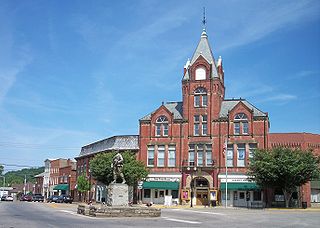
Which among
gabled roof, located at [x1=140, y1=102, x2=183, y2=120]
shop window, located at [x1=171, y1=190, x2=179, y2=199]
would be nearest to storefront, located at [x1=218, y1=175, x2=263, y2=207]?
shop window, located at [x1=171, y1=190, x2=179, y2=199]

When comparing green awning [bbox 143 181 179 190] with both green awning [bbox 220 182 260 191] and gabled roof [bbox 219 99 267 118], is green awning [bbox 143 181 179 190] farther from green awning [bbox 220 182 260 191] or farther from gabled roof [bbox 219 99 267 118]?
gabled roof [bbox 219 99 267 118]

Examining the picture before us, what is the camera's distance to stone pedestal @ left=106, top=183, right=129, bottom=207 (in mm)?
28688

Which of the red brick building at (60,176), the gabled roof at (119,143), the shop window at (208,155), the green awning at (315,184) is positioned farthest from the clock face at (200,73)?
the red brick building at (60,176)

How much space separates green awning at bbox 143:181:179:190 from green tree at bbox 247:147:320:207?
12333mm

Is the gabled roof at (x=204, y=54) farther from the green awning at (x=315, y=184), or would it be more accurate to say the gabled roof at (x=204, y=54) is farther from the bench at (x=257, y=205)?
the green awning at (x=315, y=184)

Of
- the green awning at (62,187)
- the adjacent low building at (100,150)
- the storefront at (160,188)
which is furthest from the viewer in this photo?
the green awning at (62,187)

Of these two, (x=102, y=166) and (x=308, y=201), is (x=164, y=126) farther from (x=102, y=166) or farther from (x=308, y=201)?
(x=308, y=201)

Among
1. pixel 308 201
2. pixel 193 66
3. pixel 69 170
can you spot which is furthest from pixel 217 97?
pixel 69 170

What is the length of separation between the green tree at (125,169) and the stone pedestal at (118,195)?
23.9 m

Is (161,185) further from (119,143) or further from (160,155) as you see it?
(119,143)

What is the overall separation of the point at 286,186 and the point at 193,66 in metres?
21.0

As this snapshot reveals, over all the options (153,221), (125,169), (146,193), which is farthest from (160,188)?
(153,221)

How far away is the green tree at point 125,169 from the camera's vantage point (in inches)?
2103

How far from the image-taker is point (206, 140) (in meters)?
57.2
